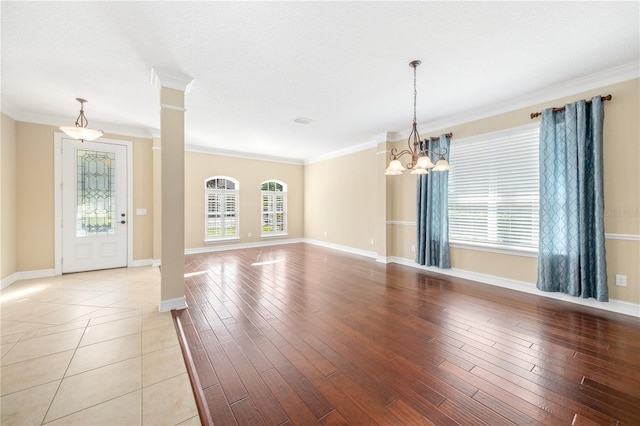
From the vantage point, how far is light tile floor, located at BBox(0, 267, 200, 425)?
1595 mm

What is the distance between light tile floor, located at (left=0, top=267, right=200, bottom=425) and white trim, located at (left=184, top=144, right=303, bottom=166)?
13.7 ft

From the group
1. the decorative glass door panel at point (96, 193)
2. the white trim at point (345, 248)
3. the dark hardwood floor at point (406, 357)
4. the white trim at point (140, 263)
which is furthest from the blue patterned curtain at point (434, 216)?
the decorative glass door panel at point (96, 193)

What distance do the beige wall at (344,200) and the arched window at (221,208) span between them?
2.44 metres

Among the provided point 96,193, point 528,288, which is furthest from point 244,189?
point 528,288

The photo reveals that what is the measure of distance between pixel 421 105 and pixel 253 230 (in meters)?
5.77

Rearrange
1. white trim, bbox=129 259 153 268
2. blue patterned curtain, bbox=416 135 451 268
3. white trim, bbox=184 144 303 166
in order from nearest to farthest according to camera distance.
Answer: blue patterned curtain, bbox=416 135 451 268 → white trim, bbox=129 259 153 268 → white trim, bbox=184 144 303 166

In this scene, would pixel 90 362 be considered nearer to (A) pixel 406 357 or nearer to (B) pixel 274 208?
(A) pixel 406 357

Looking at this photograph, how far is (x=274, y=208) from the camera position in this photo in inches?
328

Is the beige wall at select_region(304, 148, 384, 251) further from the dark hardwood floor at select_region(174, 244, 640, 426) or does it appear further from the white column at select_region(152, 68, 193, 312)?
the white column at select_region(152, 68, 193, 312)

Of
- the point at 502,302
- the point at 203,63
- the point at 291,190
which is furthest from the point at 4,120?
the point at 502,302

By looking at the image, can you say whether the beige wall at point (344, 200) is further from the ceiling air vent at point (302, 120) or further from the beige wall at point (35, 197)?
the beige wall at point (35, 197)

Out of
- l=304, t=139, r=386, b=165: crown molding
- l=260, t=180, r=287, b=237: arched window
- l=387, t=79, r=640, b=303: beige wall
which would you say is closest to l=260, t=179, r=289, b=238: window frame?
l=260, t=180, r=287, b=237: arched window

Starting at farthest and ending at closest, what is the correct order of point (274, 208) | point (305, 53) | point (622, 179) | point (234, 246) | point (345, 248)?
point (274, 208)
point (234, 246)
point (345, 248)
point (622, 179)
point (305, 53)

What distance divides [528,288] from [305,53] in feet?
14.6
